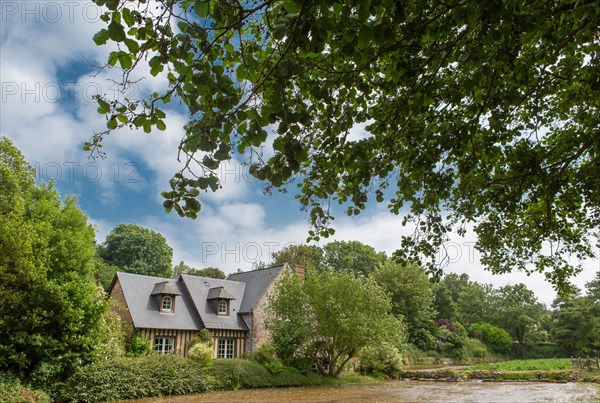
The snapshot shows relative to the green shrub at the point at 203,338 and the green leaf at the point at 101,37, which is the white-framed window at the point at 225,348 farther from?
the green leaf at the point at 101,37

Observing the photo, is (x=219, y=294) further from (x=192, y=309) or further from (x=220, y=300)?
(x=192, y=309)

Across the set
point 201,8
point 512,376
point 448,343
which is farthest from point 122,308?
point 448,343

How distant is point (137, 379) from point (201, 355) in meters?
3.76

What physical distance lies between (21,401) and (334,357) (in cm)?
1526

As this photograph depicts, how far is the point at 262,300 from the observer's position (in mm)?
26125

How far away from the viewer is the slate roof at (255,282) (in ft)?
85.7

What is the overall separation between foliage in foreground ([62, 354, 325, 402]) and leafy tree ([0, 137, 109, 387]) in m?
0.72

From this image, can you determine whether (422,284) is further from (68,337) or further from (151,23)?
(151,23)

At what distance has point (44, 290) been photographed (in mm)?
13586

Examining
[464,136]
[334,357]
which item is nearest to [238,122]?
[464,136]

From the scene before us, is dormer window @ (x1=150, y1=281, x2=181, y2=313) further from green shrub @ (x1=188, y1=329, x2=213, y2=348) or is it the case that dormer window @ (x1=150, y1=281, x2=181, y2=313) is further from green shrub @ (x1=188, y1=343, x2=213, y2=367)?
green shrub @ (x1=188, y1=343, x2=213, y2=367)

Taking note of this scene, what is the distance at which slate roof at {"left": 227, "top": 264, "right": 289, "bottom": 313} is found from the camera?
26.1m

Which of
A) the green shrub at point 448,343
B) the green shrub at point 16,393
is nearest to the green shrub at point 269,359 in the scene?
the green shrub at point 16,393

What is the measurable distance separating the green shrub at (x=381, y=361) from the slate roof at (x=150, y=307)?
10.6 m
